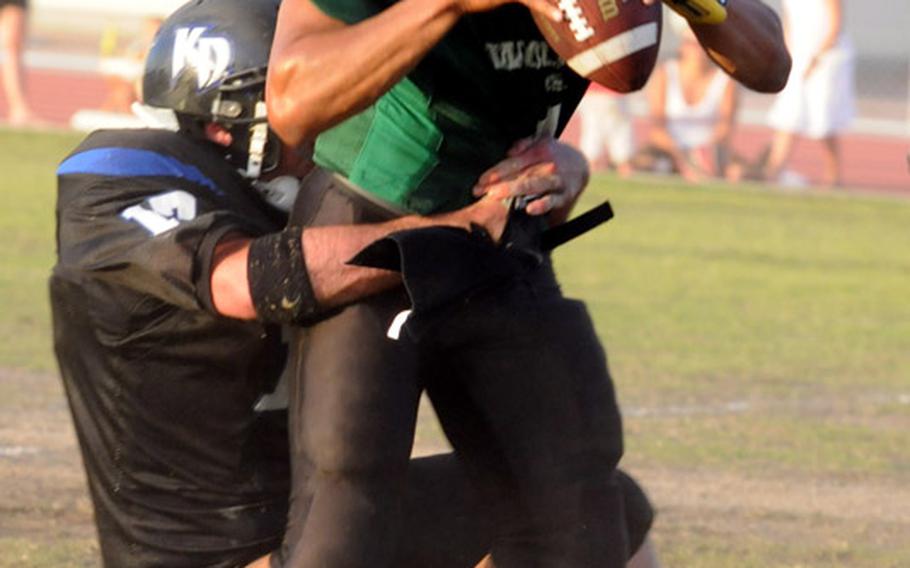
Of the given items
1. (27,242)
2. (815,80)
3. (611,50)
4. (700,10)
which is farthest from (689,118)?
(611,50)

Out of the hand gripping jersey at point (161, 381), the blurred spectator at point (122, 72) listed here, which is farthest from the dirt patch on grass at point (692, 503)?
the blurred spectator at point (122, 72)

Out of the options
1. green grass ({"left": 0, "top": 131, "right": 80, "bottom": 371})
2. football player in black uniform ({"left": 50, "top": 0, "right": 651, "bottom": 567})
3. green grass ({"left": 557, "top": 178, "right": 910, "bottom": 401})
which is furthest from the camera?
green grass ({"left": 557, "top": 178, "right": 910, "bottom": 401})

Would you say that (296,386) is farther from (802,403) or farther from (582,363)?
(802,403)

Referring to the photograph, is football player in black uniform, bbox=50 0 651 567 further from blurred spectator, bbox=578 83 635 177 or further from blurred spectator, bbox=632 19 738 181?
blurred spectator, bbox=632 19 738 181

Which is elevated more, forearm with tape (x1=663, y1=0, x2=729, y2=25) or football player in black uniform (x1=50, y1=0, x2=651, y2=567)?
forearm with tape (x1=663, y1=0, x2=729, y2=25)

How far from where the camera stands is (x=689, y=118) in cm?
1734

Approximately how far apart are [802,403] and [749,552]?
2446mm

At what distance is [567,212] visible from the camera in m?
4.18

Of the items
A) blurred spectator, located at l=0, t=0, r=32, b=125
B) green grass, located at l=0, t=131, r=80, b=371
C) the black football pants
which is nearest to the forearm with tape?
the black football pants

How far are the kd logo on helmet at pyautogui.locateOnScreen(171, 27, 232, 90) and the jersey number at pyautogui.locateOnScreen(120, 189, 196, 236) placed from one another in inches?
17.2

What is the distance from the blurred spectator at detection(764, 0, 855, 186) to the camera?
16.6 m

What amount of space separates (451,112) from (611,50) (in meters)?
0.36

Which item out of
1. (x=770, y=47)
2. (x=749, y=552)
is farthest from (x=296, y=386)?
(x=749, y=552)

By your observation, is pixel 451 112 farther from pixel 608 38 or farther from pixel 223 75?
pixel 223 75
